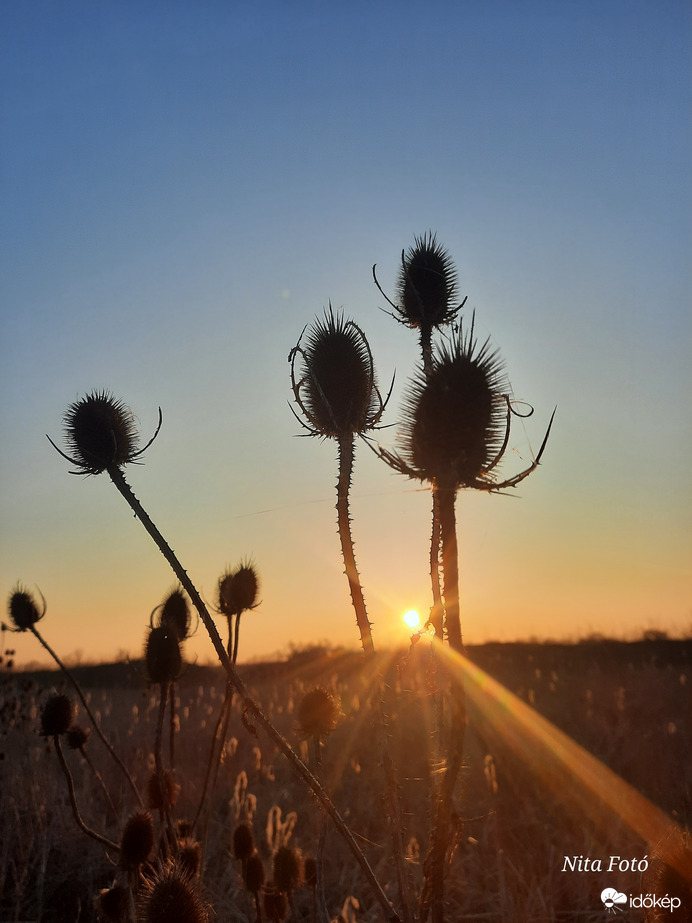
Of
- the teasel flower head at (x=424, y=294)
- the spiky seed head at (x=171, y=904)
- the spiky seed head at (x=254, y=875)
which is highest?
the teasel flower head at (x=424, y=294)

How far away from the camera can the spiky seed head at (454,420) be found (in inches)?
121

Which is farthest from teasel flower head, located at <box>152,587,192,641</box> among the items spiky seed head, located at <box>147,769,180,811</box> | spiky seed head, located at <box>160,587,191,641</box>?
spiky seed head, located at <box>147,769,180,811</box>

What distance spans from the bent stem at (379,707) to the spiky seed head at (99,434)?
1763mm

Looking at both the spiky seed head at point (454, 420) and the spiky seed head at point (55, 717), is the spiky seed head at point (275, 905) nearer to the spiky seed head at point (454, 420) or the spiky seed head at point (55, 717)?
the spiky seed head at point (55, 717)

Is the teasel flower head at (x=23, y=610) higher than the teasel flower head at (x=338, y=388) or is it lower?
lower

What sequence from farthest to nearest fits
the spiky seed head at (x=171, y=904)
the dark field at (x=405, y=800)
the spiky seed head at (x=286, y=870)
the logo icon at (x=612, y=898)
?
the dark field at (x=405, y=800) < the logo icon at (x=612, y=898) < the spiky seed head at (x=286, y=870) < the spiky seed head at (x=171, y=904)

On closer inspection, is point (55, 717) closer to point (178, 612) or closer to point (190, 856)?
point (178, 612)

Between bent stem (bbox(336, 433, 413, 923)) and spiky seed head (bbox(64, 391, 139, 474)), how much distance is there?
1.76 meters

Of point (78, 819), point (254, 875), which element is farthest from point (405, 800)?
point (78, 819)

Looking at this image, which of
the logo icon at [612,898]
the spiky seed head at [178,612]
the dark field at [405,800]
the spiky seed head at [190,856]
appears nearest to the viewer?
the spiky seed head at [190,856]

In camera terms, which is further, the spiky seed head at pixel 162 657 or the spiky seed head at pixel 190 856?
the spiky seed head at pixel 162 657

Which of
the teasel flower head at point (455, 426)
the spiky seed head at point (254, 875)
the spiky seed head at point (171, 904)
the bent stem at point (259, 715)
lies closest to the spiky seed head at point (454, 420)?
the teasel flower head at point (455, 426)

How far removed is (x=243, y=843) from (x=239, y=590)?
182 cm

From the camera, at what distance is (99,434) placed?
480 centimetres
